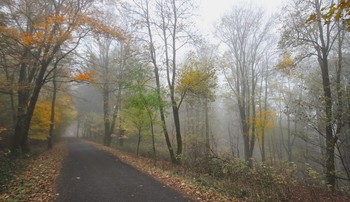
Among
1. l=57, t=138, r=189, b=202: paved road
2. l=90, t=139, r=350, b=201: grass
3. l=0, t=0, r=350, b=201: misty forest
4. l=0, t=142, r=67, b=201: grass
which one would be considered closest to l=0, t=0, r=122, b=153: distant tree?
l=0, t=0, r=350, b=201: misty forest

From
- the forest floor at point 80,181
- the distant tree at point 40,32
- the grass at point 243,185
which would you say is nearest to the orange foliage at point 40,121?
the distant tree at point 40,32

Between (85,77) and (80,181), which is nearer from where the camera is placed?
(80,181)

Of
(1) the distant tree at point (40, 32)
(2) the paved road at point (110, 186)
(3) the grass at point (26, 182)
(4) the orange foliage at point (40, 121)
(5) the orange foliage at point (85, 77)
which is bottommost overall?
(2) the paved road at point (110, 186)

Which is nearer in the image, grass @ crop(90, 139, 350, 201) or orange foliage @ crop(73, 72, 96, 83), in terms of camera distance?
grass @ crop(90, 139, 350, 201)

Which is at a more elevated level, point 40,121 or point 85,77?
point 85,77

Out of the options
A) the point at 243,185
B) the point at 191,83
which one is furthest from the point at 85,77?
the point at 243,185

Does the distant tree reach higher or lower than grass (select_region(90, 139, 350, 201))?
higher

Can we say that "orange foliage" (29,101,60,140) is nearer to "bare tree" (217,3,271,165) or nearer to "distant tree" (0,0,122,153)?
"distant tree" (0,0,122,153)

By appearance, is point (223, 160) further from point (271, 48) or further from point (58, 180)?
point (271, 48)

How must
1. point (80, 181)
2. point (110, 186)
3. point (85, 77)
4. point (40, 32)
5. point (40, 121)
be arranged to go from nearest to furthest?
point (110, 186), point (80, 181), point (40, 32), point (85, 77), point (40, 121)

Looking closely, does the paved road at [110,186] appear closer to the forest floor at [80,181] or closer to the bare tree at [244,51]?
the forest floor at [80,181]

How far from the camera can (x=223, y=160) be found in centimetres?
980

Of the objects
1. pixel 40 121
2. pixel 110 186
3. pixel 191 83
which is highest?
pixel 191 83

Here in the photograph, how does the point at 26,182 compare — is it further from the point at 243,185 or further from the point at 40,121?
the point at 40,121
